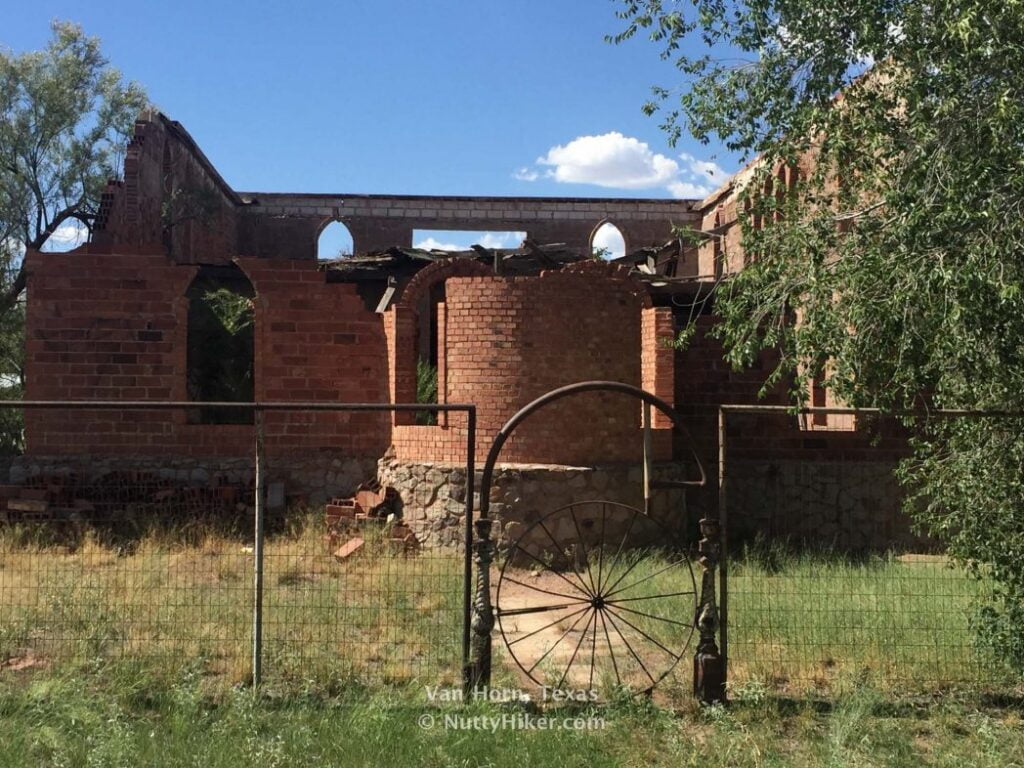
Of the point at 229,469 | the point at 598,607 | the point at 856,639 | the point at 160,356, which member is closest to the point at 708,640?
the point at 598,607

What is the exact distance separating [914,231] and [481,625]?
3522mm

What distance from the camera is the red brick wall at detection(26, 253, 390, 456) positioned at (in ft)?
36.7

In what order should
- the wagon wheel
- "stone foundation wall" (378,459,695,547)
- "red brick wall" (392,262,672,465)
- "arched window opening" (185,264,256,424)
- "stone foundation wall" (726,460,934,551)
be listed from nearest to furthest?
the wagon wheel
"stone foundation wall" (378,459,695,547)
"red brick wall" (392,262,672,465)
"stone foundation wall" (726,460,934,551)
"arched window opening" (185,264,256,424)

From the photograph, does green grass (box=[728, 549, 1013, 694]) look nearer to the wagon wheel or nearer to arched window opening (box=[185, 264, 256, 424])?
the wagon wheel

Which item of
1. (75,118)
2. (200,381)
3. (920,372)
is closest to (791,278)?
(920,372)

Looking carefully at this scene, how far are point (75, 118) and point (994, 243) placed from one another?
60.7ft

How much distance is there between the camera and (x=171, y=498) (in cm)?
1064

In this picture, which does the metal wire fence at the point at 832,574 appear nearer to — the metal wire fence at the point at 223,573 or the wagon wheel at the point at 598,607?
the wagon wheel at the point at 598,607

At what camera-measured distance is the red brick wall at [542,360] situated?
9781 millimetres

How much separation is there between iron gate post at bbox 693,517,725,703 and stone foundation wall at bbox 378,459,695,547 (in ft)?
13.9

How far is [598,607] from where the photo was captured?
17.6 ft

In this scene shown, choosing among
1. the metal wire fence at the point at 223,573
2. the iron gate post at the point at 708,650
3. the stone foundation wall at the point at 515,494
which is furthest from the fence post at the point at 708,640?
the stone foundation wall at the point at 515,494

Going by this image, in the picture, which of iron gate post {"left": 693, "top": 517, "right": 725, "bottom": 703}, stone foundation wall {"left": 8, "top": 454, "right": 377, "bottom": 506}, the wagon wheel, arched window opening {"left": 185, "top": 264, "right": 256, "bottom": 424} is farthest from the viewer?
arched window opening {"left": 185, "top": 264, "right": 256, "bottom": 424}

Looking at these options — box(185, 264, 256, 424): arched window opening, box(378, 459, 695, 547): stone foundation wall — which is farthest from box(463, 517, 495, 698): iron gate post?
box(185, 264, 256, 424): arched window opening
